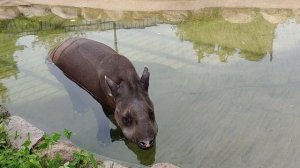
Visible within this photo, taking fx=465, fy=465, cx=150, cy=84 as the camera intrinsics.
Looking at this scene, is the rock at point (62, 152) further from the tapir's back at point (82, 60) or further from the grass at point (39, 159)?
the tapir's back at point (82, 60)

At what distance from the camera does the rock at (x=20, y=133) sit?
5.27m

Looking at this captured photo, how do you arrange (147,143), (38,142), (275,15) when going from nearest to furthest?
(38,142) < (147,143) < (275,15)

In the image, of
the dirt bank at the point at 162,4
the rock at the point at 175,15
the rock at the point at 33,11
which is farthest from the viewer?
the rock at the point at 33,11

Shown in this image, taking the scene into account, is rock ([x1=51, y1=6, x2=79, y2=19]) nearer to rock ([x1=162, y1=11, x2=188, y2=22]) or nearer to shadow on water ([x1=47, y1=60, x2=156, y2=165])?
rock ([x1=162, y1=11, x2=188, y2=22])

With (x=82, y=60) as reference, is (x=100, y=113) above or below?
below

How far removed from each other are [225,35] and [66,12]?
418 cm

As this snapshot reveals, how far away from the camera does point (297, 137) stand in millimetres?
5914

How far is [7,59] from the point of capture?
348 inches

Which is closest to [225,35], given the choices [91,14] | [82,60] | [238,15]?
[238,15]

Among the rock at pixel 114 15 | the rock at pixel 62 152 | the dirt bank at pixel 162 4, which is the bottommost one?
the rock at pixel 62 152

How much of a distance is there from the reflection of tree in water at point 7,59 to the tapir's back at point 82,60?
2.49ft

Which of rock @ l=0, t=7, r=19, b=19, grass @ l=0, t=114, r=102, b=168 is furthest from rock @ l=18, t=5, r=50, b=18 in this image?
grass @ l=0, t=114, r=102, b=168

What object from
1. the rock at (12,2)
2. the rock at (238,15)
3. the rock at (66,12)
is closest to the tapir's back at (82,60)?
the rock at (66,12)

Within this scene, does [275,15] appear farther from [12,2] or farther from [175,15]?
[12,2]
